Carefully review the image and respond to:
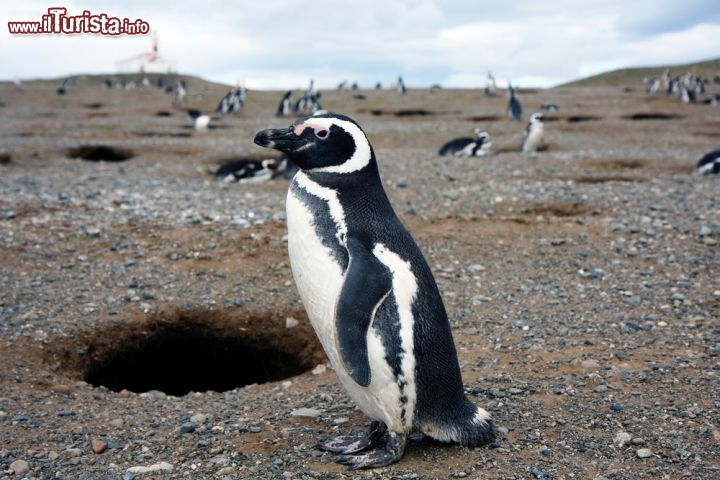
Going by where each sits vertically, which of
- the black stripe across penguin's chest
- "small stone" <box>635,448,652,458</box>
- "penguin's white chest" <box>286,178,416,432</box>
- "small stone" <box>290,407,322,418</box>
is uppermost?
the black stripe across penguin's chest

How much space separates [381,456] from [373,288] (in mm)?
788

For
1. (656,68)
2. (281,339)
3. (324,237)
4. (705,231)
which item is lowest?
(281,339)

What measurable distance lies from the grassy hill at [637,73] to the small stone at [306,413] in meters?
51.3

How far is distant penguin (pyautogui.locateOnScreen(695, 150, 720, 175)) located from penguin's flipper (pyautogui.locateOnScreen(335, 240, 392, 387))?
9.45m

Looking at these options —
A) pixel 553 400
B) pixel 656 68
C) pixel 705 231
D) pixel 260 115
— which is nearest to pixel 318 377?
pixel 553 400

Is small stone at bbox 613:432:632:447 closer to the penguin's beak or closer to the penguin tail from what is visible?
the penguin tail

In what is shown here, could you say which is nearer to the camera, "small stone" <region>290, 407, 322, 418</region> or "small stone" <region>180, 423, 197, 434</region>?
"small stone" <region>180, 423, 197, 434</region>

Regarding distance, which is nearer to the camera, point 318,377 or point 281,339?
point 318,377

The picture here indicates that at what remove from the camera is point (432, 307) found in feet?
10.2

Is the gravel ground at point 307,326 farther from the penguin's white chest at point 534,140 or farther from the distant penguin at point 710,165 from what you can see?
the penguin's white chest at point 534,140

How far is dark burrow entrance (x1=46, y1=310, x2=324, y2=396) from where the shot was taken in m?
5.21

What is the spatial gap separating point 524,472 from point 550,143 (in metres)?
13.7

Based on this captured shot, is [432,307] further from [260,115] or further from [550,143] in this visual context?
[260,115]

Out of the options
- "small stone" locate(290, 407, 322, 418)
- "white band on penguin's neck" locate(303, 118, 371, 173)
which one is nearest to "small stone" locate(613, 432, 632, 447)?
"small stone" locate(290, 407, 322, 418)
